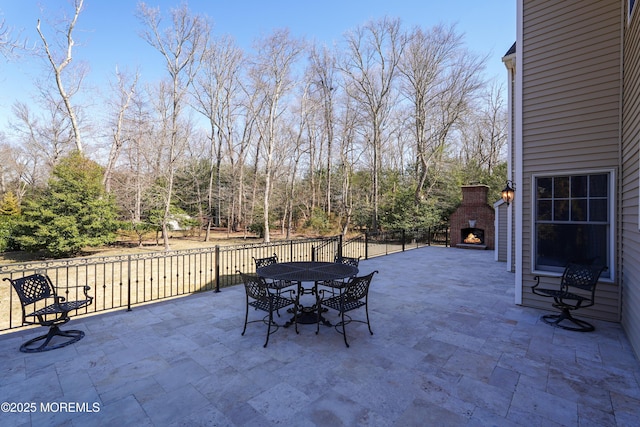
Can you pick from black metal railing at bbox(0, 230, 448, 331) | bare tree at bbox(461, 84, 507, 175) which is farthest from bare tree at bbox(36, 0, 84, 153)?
bare tree at bbox(461, 84, 507, 175)

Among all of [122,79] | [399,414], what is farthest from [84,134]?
[399,414]

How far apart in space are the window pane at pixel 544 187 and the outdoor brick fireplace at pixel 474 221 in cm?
848

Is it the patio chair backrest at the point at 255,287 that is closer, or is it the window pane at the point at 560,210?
the patio chair backrest at the point at 255,287

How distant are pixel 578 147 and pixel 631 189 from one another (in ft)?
3.52

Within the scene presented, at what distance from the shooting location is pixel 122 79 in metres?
16.5

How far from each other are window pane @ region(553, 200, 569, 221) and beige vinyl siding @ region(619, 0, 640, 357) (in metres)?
0.64

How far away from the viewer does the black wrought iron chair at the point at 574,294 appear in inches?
155

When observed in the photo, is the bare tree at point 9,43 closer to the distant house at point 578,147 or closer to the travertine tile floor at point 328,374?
the travertine tile floor at point 328,374

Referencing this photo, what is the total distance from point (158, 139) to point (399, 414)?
16733 millimetres

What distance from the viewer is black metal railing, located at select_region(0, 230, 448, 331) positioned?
489cm

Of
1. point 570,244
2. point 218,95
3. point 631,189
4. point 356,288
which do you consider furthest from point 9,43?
point 218,95

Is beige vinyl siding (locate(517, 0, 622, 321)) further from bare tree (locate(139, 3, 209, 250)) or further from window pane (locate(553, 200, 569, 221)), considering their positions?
bare tree (locate(139, 3, 209, 250))

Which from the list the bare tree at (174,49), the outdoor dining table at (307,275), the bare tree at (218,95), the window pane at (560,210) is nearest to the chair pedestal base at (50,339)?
the outdoor dining table at (307,275)

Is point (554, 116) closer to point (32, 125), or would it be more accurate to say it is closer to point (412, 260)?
point (412, 260)
